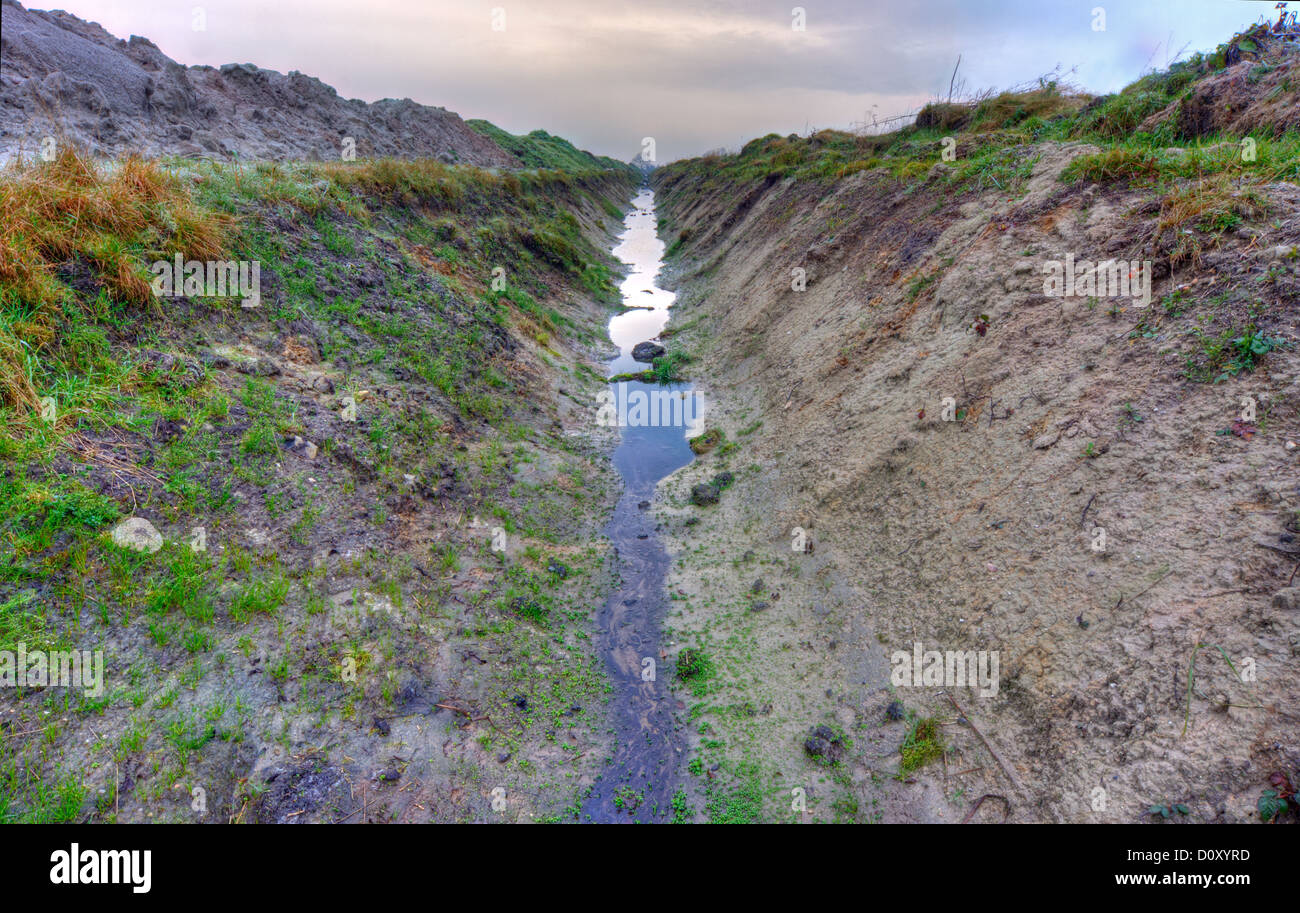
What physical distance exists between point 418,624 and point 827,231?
54.2 feet

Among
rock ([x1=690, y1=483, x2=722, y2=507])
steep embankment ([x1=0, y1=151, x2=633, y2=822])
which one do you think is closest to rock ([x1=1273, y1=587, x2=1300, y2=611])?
steep embankment ([x1=0, y1=151, x2=633, y2=822])

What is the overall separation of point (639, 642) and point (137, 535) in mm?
5930

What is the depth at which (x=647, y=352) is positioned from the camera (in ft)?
60.3

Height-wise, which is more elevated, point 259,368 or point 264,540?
point 259,368

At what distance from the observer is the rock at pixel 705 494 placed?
10.8 m

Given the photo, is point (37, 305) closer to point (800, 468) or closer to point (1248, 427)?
point (800, 468)

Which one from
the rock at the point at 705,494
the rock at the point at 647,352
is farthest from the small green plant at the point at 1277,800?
the rock at the point at 647,352

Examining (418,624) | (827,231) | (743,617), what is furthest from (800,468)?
(827,231)

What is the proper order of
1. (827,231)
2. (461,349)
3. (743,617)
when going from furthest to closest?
(827,231), (461,349), (743,617)

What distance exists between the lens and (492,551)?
8492 millimetres

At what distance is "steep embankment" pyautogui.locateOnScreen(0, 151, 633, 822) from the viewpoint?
4.62 meters

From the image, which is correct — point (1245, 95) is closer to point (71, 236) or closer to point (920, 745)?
point (920, 745)

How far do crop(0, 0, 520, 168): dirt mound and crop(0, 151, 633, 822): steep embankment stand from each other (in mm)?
3294

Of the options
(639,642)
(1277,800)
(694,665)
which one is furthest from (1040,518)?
(639,642)
